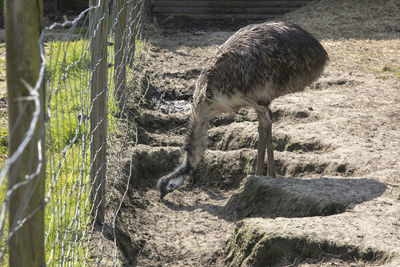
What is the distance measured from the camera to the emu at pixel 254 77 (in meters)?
5.10

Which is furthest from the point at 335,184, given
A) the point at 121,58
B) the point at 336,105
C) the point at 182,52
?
the point at 182,52

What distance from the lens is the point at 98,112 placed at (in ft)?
12.8

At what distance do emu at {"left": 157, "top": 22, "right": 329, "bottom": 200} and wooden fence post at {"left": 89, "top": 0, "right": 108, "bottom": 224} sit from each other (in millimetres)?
1362

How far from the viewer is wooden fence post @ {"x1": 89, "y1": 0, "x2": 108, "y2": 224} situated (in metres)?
3.82

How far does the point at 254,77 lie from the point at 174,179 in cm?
116

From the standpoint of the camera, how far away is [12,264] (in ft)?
6.72

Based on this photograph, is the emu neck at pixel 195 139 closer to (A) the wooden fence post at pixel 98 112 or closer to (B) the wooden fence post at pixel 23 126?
(A) the wooden fence post at pixel 98 112

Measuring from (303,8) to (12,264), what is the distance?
10.9 m

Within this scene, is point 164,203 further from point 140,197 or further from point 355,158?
point 355,158

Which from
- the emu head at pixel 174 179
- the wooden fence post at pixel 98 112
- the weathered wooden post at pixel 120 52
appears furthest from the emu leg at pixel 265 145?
the wooden fence post at pixel 98 112

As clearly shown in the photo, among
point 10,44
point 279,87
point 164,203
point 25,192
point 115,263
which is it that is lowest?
point 164,203

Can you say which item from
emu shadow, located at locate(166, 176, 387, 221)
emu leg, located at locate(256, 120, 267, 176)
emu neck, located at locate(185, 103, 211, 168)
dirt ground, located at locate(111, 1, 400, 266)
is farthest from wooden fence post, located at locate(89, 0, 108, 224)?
emu leg, located at locate(256, 120, 267, 176)

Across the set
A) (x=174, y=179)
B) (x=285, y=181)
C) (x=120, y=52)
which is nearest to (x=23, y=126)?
(x=285, y=181)

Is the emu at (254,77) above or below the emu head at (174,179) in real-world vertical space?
above
